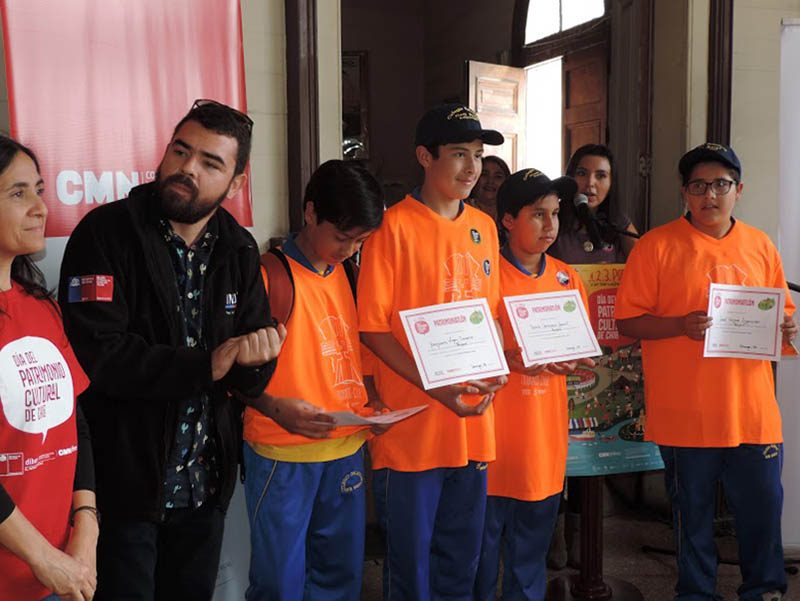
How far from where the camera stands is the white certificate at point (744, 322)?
8.91 feet

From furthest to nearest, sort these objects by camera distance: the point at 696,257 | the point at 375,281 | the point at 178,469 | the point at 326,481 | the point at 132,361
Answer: the point at 696,257
the point at 375,281
the point at 326,481
the point at 178,469
the point at 132,361

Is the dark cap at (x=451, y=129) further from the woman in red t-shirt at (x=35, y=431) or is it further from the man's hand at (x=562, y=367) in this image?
the woman in red t-shirt at (x=35, y=431)

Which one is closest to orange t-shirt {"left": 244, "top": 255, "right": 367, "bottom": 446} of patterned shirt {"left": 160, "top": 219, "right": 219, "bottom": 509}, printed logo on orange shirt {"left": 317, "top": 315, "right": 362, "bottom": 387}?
printed logo on orange shirt {"left": 317, "top": 315, "right": 362, "bottom": 387}

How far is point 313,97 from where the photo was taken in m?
3.04

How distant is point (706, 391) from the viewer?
276 centimetres

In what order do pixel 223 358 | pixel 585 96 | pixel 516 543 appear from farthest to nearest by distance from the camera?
pixel 585 96 < pixel 516 543 < pixel 223 358

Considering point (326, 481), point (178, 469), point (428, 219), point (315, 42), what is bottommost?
point (326, 481)

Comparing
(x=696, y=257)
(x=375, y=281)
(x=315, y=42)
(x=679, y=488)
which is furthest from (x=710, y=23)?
(x=375, y=281)

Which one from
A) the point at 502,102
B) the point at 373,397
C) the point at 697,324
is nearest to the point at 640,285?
the point at 697,324

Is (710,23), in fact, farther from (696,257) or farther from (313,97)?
(313,97)

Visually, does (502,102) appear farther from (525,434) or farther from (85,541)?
(85,541)

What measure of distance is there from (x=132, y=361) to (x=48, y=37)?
1.13m

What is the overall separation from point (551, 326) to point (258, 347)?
1.12 meters

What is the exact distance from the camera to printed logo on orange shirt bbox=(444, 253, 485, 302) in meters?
2.35
